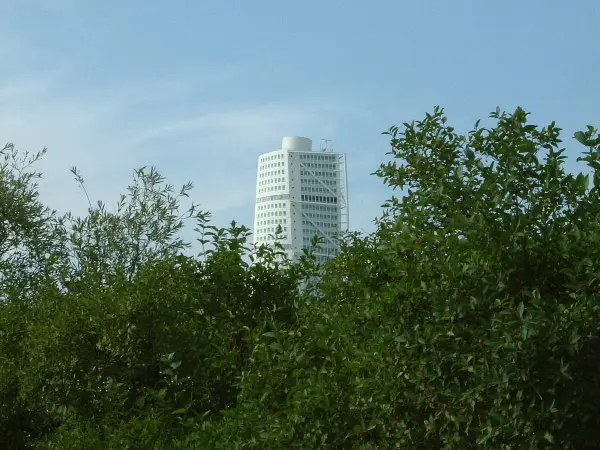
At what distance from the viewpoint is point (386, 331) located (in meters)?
6.25

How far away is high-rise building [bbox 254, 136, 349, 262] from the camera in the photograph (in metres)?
80.9

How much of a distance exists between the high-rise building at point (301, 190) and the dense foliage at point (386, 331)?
66675 mm

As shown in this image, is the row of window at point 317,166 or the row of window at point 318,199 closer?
the row of window at point 317,166

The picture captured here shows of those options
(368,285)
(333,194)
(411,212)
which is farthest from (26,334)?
(333,194)

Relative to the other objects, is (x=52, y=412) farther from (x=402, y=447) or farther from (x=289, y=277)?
(x=402, y=447)

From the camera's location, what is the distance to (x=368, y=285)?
7.36 meters

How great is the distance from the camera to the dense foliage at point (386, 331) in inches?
215

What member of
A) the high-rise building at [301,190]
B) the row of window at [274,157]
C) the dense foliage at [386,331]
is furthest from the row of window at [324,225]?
the dense foliage at [386,331]

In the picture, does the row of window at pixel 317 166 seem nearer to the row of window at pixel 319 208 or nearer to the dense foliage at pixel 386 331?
the row of window at pixel 319 208

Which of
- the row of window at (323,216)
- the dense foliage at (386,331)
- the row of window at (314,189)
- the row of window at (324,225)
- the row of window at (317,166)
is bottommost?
the dense foliage at (386,331)

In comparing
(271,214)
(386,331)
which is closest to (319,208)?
(271,214)

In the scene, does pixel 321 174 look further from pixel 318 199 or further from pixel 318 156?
pixel 318 199

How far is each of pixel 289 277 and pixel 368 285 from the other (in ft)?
9.44

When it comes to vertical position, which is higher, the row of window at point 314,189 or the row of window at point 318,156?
the row of window at point 318,156
